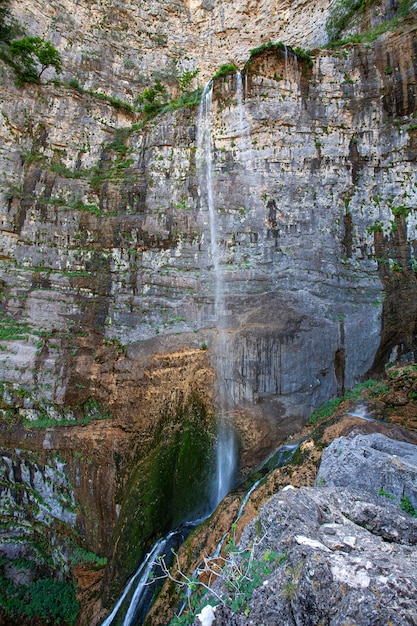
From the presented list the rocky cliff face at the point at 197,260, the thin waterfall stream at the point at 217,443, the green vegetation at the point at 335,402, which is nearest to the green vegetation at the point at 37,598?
the rocky cliff face at the point at 197,260

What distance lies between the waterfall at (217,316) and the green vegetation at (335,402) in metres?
2.97

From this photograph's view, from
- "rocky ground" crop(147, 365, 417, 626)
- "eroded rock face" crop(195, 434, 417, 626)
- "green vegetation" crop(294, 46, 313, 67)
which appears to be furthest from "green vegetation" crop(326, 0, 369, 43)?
"eroded rock face" crop(195, 434, 417, 626)

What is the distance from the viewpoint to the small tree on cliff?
50.9 ft

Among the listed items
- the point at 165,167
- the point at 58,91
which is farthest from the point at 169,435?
the point at 58,91

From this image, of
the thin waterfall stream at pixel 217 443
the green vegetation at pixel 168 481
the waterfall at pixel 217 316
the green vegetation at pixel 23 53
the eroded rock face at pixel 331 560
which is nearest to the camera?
the eroded rock face at pixel 331 560

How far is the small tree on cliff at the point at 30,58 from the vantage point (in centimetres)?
1552

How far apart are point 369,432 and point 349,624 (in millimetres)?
5804

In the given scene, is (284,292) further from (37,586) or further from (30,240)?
(37,586)

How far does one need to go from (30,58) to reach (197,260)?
1130cm

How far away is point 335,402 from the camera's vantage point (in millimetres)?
12711

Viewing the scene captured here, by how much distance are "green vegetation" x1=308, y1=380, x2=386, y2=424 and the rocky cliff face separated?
0.39 meters

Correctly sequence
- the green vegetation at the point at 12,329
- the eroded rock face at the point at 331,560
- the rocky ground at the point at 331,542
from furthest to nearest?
the green vegetation at the point at 12,329 → the rocky ground at the point at 331,542 → the eroded rock face at the point at 331,560

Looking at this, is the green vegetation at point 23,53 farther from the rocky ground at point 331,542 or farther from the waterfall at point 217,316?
the rocky ground at point 331,542

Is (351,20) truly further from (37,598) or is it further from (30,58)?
(37,598)
